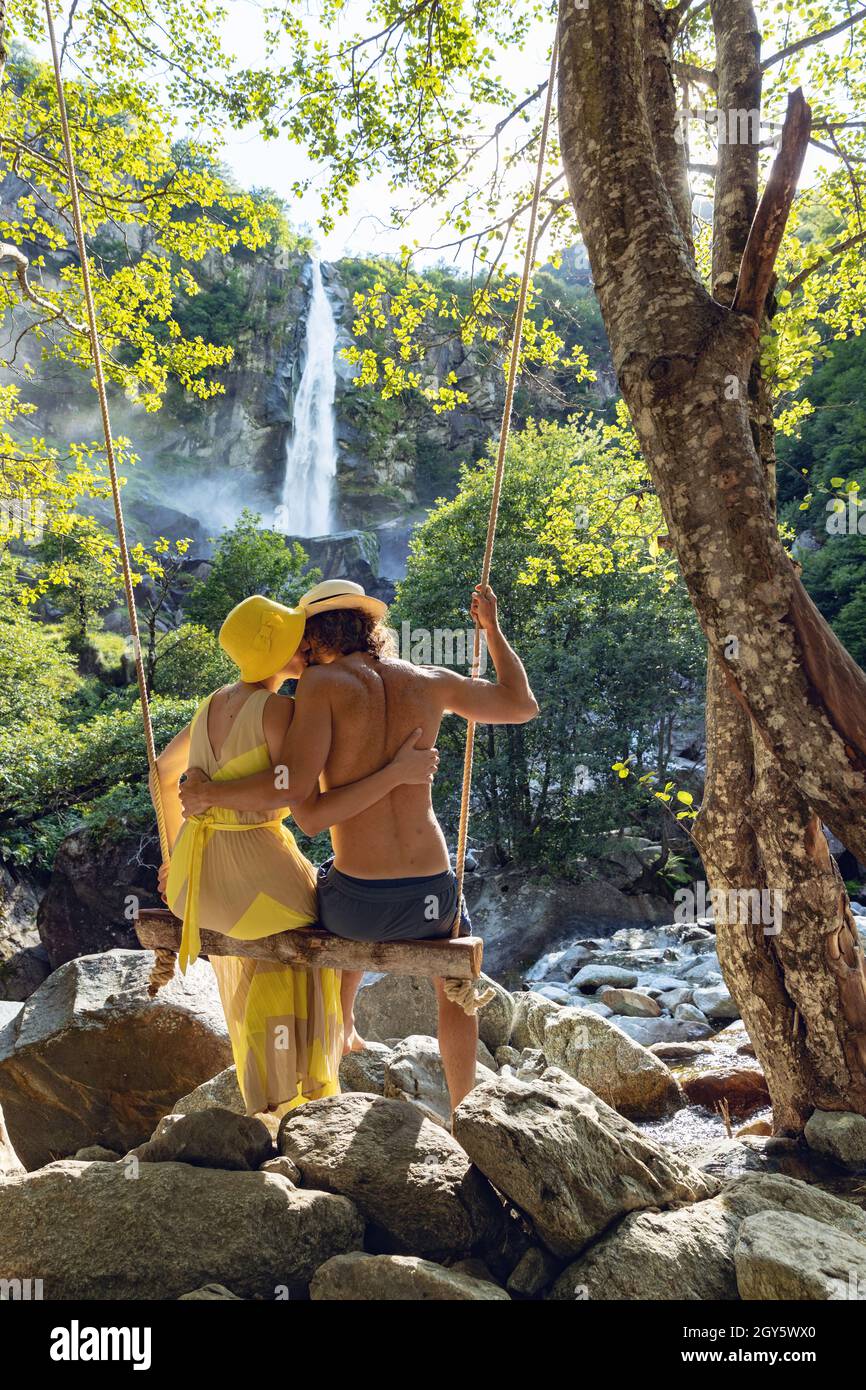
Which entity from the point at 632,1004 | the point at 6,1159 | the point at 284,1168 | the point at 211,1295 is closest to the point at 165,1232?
the point at 211,1295

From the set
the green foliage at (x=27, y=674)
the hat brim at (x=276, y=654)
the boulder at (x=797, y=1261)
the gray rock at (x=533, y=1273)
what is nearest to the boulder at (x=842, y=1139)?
the boulder at (x=797, y=1261)

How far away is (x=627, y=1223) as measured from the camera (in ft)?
9.25

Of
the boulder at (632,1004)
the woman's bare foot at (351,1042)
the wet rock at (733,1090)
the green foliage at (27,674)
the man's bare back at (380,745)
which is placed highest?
the green foliage at (27,674)

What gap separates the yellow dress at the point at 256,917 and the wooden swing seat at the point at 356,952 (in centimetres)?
5

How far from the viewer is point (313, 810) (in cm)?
323

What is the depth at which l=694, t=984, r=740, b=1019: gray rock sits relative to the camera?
7.41 meters

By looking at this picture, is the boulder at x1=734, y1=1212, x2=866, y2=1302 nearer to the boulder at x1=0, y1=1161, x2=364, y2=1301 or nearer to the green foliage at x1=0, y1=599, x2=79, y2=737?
the boulder at x1=0, y1=1161, x2=364, y2=1301

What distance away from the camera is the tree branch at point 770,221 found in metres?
2.99

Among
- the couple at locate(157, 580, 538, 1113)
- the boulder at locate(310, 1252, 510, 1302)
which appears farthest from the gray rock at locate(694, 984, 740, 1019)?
the boulder at locate(310, 1252, 510, 1302)

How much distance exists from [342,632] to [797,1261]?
2499 millimetres

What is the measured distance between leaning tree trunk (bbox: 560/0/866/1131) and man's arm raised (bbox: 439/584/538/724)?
0.78m

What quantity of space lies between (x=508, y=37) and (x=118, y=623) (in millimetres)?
21583

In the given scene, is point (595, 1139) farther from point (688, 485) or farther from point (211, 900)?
point (688, 485)

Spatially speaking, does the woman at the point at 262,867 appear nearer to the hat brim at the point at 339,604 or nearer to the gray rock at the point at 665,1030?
the hat brim at the point at 339,604
